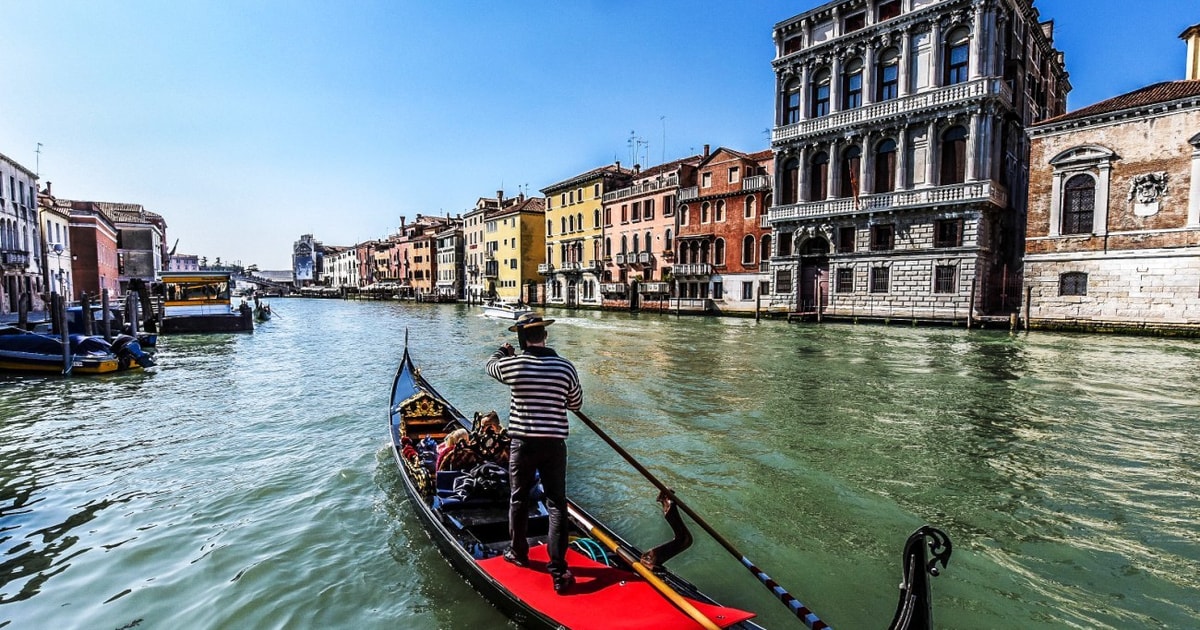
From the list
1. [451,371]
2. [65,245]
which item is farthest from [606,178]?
[65,245]

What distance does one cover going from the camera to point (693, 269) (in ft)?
96.9

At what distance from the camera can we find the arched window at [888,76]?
2188 cm

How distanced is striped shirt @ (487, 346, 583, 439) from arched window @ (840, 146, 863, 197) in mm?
23022

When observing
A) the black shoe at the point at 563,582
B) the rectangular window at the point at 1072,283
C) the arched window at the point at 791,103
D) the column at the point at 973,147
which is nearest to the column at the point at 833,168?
the arched window at the point at 791,103

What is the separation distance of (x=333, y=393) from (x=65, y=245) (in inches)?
1181

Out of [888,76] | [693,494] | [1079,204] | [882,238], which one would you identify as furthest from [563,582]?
[888,76]

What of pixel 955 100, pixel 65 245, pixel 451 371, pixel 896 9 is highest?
pixel 896 9

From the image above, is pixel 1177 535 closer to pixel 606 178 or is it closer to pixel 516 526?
pixel 516 526

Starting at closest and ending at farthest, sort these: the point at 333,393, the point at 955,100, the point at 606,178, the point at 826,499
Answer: the point at 826,499, the point at 333,393, the point at 955,100, the point at 606,178

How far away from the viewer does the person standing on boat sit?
111 inches

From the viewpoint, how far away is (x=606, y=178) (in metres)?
36.6

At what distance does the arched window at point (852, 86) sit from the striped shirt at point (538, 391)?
2402 centimetres

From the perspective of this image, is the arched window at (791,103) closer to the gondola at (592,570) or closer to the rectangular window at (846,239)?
the rectangular window at (846,239)

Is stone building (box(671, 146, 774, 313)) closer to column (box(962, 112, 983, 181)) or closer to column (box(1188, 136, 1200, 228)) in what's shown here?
column (box(962, 112, 983, 181))
